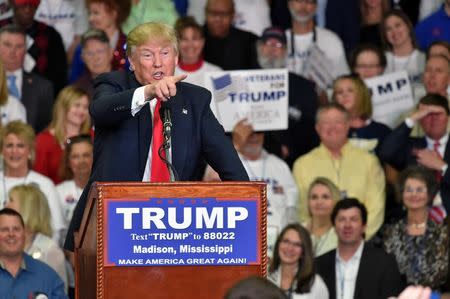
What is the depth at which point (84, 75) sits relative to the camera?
12414 millimetres

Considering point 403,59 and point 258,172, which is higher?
point 403,59

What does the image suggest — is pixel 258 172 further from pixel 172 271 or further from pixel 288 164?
pixel 172 271

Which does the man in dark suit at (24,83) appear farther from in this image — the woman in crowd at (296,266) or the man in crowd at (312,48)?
the woman in crowd at (296,266)

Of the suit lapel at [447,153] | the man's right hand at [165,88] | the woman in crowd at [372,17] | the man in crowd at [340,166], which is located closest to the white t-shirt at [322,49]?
the woman in crowd at [372,17]

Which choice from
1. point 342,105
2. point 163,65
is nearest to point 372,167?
point 342,105

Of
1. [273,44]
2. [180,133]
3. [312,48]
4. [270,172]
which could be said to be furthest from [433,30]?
[180,133]

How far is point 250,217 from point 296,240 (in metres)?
4.56

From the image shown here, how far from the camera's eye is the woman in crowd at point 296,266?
1005 cm

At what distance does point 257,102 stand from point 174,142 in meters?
5.51

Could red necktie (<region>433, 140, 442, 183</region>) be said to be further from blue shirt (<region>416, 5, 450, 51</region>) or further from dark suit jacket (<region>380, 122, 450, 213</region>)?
blue shirt (<region>416, 5, 450, 51</region>)

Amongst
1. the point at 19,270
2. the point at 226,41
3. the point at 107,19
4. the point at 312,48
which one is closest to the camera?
the point at 19,270

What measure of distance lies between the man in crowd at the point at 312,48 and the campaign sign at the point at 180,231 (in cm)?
718

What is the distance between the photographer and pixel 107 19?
12781mm

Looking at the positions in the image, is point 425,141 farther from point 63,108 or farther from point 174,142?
point 174,142
